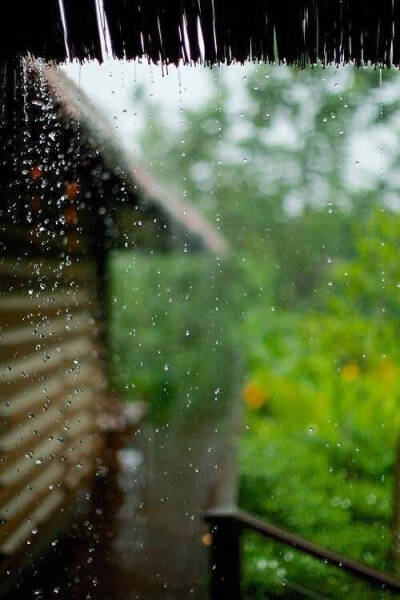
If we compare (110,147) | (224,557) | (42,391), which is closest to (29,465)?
(42,391)

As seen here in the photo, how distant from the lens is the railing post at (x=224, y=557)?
127 cm

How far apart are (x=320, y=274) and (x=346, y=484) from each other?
4.27 ft

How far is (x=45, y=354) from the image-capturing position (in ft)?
6.16

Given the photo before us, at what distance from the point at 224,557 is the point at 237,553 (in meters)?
0.04

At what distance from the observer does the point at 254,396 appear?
12.1 ft

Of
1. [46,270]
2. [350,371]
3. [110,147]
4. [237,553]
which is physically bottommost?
[350,371]

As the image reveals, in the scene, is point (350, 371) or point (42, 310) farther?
point (350, 371)

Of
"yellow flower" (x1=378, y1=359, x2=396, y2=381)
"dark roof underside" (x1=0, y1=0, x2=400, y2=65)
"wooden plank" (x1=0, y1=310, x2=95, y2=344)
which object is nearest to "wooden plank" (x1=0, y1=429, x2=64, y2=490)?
"wooden plank" (x1=0, y1=310, x2=95, y2=344)

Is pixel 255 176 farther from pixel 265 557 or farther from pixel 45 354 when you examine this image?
pixel 265 557

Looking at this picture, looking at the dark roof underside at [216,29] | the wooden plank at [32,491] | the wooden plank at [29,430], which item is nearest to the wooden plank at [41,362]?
the wooden plank at [29,430]

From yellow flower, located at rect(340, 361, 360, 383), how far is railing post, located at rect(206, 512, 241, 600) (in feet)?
5.24

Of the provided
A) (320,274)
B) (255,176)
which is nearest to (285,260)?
(320,274)

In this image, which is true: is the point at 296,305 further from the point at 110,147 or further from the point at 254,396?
the point at 110,147

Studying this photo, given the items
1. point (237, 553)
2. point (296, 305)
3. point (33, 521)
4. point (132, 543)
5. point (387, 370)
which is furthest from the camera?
point (296, 305)
